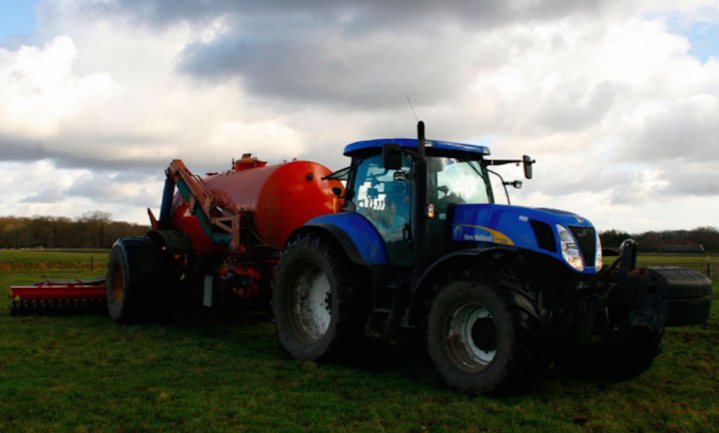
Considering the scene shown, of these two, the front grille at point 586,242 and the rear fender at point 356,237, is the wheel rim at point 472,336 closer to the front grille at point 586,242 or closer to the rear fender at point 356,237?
the front grille at point 586,242

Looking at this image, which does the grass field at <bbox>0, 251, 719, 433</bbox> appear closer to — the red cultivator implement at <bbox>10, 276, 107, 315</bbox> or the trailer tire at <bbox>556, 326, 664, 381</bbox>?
the trailer tire at <bbox>556, 326, 664, 381</bbox>

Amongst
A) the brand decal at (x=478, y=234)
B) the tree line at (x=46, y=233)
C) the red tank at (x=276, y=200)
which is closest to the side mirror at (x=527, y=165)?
the brand decal at (x=478, y=234)

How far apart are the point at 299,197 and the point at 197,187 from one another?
7.34 ft

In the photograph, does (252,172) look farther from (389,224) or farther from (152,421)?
(152,421)

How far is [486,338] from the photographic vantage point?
21.2 ft

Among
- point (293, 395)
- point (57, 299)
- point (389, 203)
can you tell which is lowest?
point (293, 395)

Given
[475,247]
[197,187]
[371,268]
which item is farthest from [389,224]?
[197,187]

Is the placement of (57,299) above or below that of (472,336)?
below

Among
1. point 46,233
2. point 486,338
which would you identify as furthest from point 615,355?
point 46,233

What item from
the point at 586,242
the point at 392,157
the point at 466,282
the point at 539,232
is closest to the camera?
the point at 466,282

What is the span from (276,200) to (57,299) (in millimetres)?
5278

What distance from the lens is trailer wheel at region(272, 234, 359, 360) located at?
7902 millimetres

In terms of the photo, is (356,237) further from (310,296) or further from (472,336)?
(472,336)

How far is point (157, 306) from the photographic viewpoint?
12.4m
